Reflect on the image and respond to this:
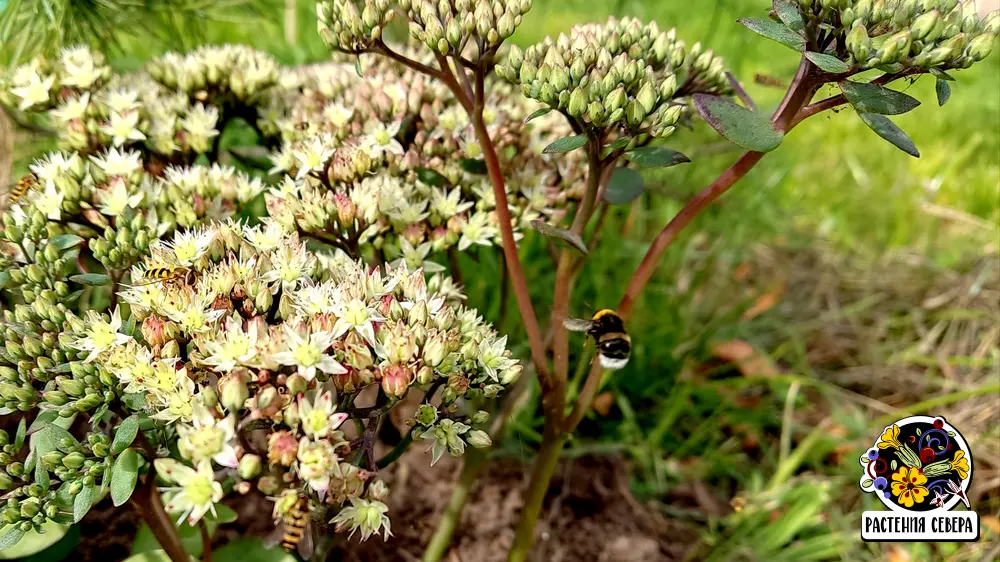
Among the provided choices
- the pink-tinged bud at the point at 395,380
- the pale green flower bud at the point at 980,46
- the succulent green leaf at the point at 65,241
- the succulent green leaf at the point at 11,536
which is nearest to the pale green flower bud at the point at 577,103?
the pink-tinged bud at the point at 395,380

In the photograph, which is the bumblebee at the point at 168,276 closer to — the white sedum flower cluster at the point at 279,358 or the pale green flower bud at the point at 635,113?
the white sedum flower cluster at the point at 279,358

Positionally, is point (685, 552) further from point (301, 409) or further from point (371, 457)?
point (301, 409)

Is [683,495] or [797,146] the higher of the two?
[797,146]

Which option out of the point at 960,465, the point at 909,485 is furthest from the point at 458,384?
the point at 960,465

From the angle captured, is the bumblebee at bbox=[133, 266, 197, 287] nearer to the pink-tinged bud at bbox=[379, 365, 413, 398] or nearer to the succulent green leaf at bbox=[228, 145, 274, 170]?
the pink-tinged bud at bbox=[379, 365, 413, 398]

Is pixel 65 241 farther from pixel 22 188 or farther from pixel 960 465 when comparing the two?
pixel 960 465

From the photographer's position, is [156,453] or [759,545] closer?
[156,453]

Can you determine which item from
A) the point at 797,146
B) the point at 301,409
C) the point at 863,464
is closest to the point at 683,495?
the point at 863,464
